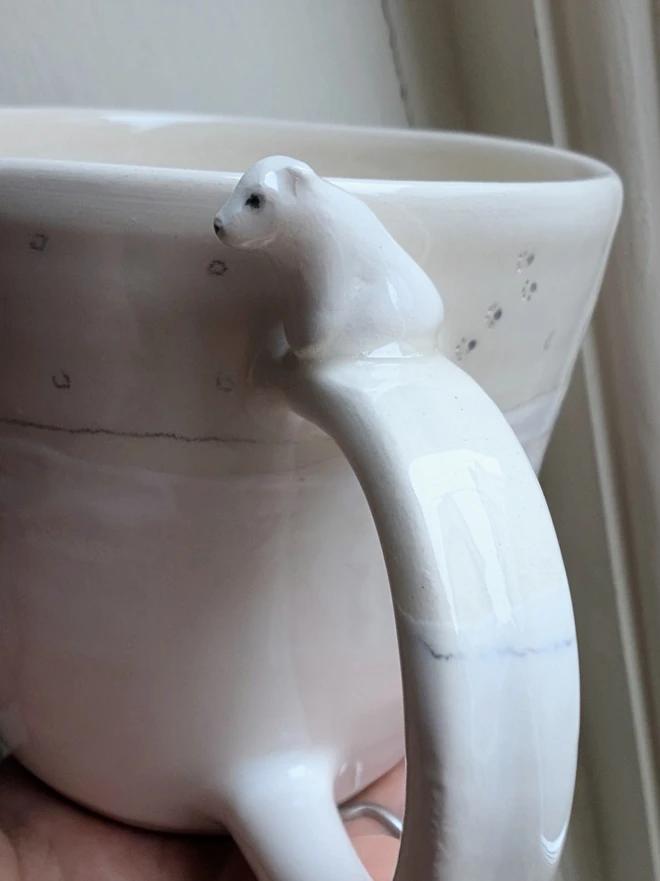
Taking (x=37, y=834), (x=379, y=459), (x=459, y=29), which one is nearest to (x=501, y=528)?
(x=379, y=459)

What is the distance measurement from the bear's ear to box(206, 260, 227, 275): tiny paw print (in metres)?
0.02

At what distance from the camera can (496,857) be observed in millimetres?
125

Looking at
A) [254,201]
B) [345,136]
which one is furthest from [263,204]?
[345,136]

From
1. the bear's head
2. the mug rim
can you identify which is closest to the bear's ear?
the bear's head

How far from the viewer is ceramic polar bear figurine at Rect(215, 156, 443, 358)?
128 millimetres

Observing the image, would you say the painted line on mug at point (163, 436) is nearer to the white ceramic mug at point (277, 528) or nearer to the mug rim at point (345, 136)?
the white ceramic mug at point (277, 528)

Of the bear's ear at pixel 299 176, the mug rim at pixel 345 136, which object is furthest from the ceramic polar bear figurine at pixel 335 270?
the mug rim at pixel 345 136

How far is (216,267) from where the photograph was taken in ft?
0.46

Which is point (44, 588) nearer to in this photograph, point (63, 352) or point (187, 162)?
point (63, 352)

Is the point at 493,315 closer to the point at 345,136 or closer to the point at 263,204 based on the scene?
the point at 263,204

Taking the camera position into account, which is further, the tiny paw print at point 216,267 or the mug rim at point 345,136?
the mug rim at point 345,136

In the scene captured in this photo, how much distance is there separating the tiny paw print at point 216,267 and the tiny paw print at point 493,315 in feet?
0.17

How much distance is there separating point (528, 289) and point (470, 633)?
3.0 inches

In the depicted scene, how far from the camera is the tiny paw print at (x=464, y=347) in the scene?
0.17 m
